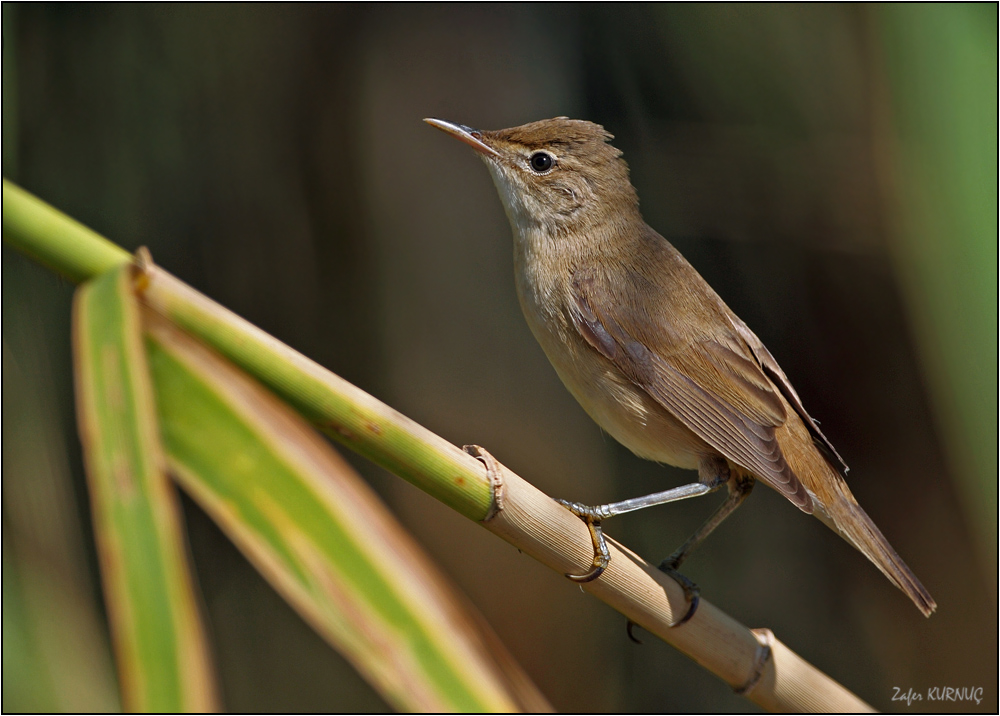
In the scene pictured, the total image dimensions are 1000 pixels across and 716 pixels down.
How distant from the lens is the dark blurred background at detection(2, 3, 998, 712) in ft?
8.50

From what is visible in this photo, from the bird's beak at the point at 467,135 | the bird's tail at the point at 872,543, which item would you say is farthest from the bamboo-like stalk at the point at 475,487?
the bird's beak at the point at 467,135

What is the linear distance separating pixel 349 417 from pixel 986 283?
4.45 feet

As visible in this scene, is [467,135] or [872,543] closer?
[872,543]

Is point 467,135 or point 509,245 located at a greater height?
point 509,245

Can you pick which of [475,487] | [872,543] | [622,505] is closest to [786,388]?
[872,543]

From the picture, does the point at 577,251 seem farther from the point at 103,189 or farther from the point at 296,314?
the point at 103,189

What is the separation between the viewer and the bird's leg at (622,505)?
1561 millimetres

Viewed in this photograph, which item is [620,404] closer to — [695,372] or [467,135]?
Result: [695,372]

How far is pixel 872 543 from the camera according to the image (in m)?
2.01

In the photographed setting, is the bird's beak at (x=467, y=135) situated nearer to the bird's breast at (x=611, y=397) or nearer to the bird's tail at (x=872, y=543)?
the bird's breast at (x=611, y=397)

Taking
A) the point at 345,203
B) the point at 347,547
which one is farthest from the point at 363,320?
the point at 347,547

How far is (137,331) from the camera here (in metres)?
1.13

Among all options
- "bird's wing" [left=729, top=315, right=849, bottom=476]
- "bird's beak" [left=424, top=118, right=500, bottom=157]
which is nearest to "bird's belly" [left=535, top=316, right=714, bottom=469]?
"bird's wing" [left=729, top=315, right=849, bottom=476]

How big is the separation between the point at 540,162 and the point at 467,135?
269 millimetres
